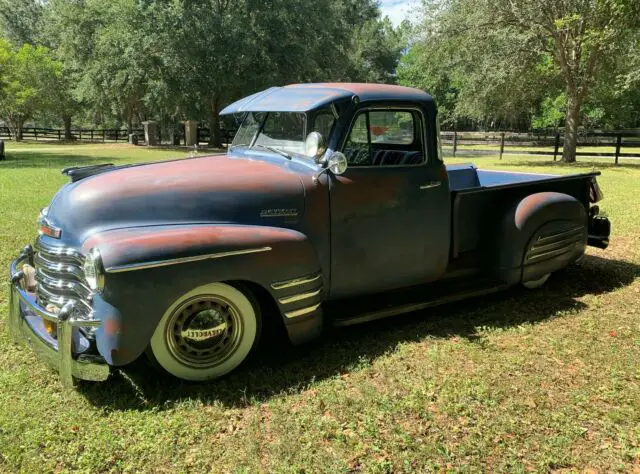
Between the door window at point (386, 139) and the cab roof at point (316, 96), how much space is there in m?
0.13

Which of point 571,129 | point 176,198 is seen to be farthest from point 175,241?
point 571,129

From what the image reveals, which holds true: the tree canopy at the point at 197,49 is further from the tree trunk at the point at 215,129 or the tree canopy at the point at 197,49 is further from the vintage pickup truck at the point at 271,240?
the vintage pickup truck at the point at 271,240

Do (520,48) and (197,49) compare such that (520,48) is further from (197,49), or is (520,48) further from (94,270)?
(94,270)

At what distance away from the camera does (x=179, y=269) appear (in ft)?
10.0

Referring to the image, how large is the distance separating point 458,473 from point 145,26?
86.1 ft

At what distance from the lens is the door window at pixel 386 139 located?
13.1 feet

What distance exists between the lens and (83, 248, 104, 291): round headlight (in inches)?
113

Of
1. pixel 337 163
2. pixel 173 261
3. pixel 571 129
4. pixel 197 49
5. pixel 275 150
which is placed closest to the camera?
pixel 173 261

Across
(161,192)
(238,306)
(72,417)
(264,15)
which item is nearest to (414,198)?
(238,306)

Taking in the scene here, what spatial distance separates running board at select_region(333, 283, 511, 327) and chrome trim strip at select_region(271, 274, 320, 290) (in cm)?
51

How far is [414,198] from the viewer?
4.13 m

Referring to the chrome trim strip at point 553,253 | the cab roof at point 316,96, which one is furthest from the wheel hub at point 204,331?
the chrome trim strip at point 553,253

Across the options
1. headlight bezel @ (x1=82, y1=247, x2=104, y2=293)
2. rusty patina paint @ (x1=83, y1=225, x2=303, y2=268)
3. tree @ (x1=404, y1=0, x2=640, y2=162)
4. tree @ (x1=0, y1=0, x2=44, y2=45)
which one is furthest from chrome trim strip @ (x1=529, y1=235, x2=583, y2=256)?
tree @ (x1=0, y1=0, x2=44, y2=45)

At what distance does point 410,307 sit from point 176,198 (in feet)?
6.86
